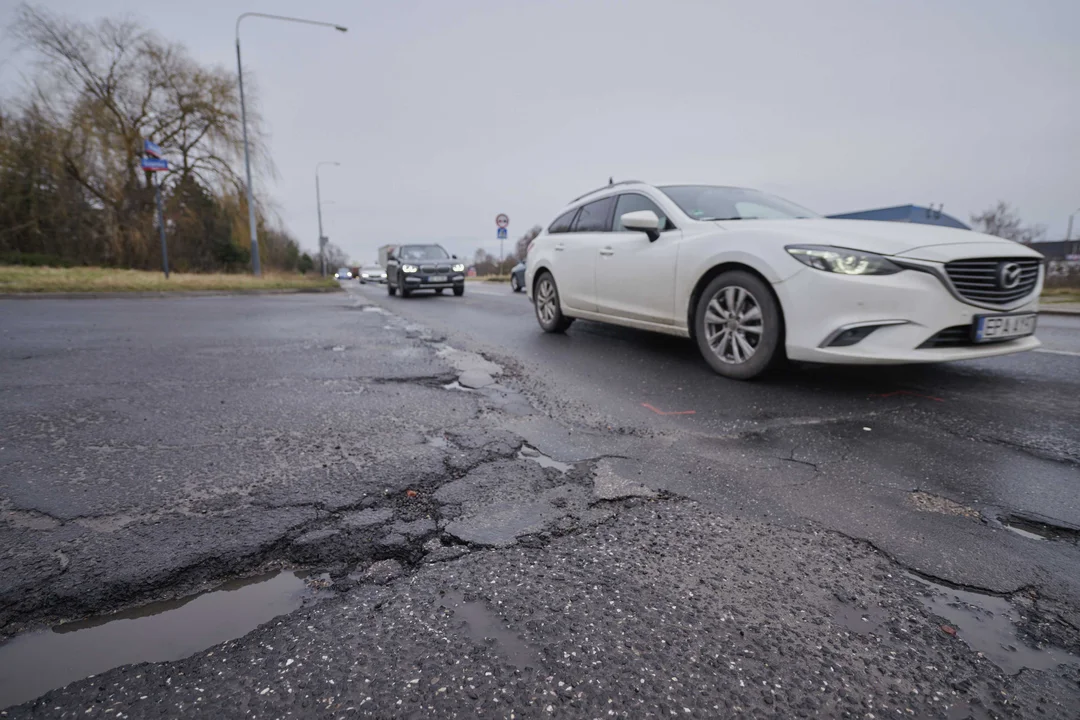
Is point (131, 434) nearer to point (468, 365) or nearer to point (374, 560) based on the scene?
point (374, 560)

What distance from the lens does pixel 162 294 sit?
14.7 meters

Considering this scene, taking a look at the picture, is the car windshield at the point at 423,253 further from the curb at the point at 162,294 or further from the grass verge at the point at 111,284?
the grass verge at the point at 111,284

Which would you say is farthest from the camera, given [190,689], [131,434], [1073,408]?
[1073,408]

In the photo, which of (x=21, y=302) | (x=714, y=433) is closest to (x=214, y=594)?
(x=714, y=433)

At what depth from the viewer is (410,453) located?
2.50m

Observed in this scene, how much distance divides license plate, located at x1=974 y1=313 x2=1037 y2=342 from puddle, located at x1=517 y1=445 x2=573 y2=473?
9.06ft

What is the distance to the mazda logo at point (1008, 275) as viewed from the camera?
133 inches

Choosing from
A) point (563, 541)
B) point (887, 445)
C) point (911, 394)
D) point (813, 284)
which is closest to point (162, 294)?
point (813, 284)

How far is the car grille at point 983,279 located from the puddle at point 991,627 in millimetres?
2436

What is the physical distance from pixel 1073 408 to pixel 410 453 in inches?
147

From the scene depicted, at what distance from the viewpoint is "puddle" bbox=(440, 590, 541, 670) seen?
4.04 ft

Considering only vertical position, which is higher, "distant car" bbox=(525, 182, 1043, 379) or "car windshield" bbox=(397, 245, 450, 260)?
"car windshield" bbox=(397, 245, 450, 260)

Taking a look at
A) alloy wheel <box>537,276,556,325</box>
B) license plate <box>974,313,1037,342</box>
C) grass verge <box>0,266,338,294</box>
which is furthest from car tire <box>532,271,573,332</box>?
grass verge <box>0,266,338,294</box>

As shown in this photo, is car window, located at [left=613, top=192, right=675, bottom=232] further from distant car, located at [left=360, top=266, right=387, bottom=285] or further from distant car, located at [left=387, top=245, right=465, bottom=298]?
distant car, located at [left=360, top=266, right=387, bottom=285]
